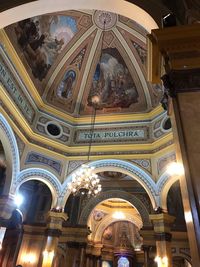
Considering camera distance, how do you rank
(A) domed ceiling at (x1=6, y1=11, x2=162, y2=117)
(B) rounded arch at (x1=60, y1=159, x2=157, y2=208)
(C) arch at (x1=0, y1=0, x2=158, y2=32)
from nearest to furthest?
(C) arch at (x1=0, y1=0, x2=158, y2=32)
(B) rounded arch at (x1=60, y1=159, x2=157, y2=208)
(A) domed ceiling at (x1=6, y1=11, x2=162, y2=117)

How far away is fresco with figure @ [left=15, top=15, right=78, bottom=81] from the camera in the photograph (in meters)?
9.79

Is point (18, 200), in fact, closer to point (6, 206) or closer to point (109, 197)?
point (6, 206)

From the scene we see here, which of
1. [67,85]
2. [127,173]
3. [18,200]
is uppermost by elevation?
[67,85]

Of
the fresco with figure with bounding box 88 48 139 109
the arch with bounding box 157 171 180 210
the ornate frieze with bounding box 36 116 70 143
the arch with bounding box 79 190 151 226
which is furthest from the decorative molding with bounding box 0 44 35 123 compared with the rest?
the arch with bounding box 79 190 151 226

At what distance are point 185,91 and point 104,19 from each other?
9145mm

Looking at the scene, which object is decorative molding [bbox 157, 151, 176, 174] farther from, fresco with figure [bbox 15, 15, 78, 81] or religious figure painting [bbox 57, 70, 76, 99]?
fresco with figure [bbox 15, 15, 78, 81]

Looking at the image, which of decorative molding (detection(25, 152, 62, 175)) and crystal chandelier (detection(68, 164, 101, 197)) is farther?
decorative molding (detection(25, 152, 62, 175))

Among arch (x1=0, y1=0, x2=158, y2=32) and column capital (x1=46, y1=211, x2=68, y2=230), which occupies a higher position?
arch (x1=0, y1=0, x2=158, y2=32)

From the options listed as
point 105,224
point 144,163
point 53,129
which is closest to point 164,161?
point 144,163

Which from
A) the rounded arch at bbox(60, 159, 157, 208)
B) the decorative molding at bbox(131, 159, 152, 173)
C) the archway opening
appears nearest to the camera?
the rounded arch at bbox(60, 159, 157, 208)

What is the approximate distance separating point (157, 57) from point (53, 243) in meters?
A: 7.95

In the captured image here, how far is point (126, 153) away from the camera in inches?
422

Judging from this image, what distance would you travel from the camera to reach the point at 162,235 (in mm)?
8914

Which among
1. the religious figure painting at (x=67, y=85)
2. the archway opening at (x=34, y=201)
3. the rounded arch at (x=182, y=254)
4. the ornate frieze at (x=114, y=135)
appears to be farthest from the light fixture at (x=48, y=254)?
A: the rounded arch at (x=182, y=254)
